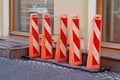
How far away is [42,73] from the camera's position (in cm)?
727

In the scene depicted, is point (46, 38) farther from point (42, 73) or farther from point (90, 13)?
point (42, 73)

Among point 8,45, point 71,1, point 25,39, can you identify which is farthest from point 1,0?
point 71,1

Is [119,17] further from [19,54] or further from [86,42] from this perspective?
[19,54]

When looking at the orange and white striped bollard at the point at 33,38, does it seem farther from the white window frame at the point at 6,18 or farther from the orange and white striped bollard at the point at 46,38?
the white window frame at the point at 6,18

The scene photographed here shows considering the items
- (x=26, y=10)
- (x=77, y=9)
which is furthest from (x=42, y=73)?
(x=26, y=10)

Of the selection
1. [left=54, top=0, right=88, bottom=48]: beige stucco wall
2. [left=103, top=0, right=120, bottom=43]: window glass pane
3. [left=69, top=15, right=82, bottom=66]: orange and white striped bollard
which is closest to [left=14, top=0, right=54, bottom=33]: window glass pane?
[left=54, top=0, right=88, bottom=48]: beige stucco wall

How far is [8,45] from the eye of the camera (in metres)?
8.98

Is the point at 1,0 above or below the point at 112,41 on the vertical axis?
above

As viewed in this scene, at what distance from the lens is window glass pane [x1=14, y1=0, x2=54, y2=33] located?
9.94 meters

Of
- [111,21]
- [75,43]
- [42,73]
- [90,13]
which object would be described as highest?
[90,13]

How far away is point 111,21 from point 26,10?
331cm

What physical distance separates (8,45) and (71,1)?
6.46 feet

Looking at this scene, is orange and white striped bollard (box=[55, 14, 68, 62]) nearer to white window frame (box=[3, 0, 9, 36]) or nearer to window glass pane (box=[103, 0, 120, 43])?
window glass pane (box=[103, 0, 120, 43])

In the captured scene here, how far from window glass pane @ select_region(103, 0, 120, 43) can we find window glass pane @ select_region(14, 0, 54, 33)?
1.92 meters
